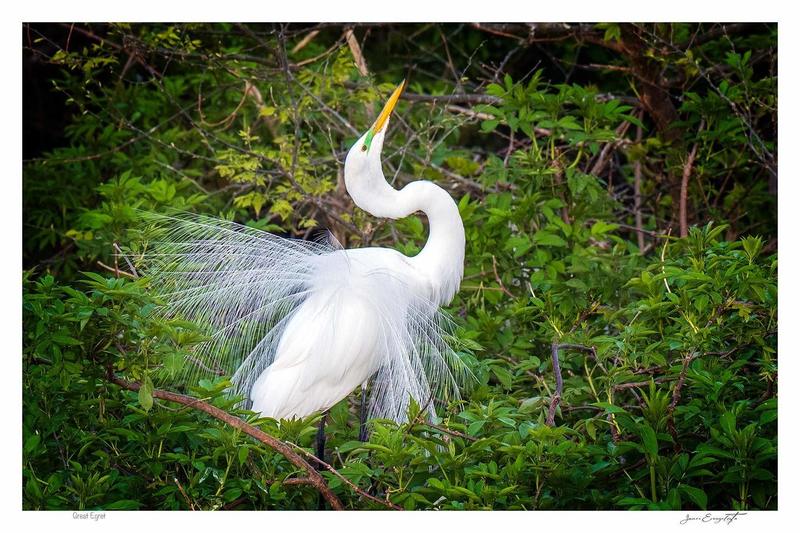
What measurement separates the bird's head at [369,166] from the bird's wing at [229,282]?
0.19 metres

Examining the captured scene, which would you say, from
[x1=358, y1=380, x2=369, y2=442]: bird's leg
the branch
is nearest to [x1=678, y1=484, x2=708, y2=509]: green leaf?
the branch

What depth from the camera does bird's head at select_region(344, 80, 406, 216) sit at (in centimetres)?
266

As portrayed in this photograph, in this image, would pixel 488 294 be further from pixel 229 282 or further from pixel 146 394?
pixel 146 394

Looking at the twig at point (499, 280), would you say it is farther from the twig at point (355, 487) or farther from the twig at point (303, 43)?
the twig at point (303, 43)

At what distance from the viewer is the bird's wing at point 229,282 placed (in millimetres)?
2518

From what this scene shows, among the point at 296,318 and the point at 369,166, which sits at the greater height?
the point at 369,166

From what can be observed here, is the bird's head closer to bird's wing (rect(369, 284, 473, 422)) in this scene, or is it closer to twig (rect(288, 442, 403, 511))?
bird's wing (rect(369, 284, 473, 422))

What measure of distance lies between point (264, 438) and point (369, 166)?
0.95 metres

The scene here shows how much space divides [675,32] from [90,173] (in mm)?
2093

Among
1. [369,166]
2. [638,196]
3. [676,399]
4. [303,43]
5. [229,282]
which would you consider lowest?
[676,399]

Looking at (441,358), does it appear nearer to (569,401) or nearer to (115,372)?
(569,401)

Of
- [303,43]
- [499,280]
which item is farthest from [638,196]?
[303,43]

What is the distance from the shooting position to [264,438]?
6.41ft
